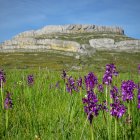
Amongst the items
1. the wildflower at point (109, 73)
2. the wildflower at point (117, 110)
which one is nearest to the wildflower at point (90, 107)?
the wildflower at point (117, 110)

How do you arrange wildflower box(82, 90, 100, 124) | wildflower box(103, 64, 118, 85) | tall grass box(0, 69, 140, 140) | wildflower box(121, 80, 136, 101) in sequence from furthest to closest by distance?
1. wildflower box(103, 64, 118, 85)
2. tall grass box(0, 69, 140, 140)
3. wildflower box(121, 80, 136, 101)
4. wildflower box(82, 90, 100, 124)

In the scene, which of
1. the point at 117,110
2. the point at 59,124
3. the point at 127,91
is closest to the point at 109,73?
the point at 127,91

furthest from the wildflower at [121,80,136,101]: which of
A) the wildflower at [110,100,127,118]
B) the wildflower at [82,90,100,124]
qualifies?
the wildflower at [82,90,100,124]

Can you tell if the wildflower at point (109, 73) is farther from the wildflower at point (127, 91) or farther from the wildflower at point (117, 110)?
the wildflower at point (117, 110)

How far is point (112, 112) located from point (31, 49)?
195564 millimetres

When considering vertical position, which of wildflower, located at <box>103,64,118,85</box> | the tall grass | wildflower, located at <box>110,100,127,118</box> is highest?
wildflower, located at <box>103,64,118,85</box>

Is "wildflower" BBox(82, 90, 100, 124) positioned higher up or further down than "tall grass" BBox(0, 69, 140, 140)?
higher up

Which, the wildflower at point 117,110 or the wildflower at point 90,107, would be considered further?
the wildflower at point 117,110

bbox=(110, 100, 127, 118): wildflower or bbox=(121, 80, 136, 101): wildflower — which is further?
bbox=(121, 80, 136, 101): wildflower

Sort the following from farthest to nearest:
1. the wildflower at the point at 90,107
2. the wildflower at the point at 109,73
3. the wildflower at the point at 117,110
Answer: the wildflower at the point at 109,73 < the wildflower at the point at 117,110 < the wildflower at the point at 90,107

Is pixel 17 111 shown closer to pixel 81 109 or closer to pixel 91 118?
pixel 81 109

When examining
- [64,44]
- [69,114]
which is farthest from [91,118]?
[64,44]

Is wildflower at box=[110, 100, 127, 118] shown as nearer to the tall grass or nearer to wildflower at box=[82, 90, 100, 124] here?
the tall grass

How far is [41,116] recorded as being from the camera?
16.2 ft
